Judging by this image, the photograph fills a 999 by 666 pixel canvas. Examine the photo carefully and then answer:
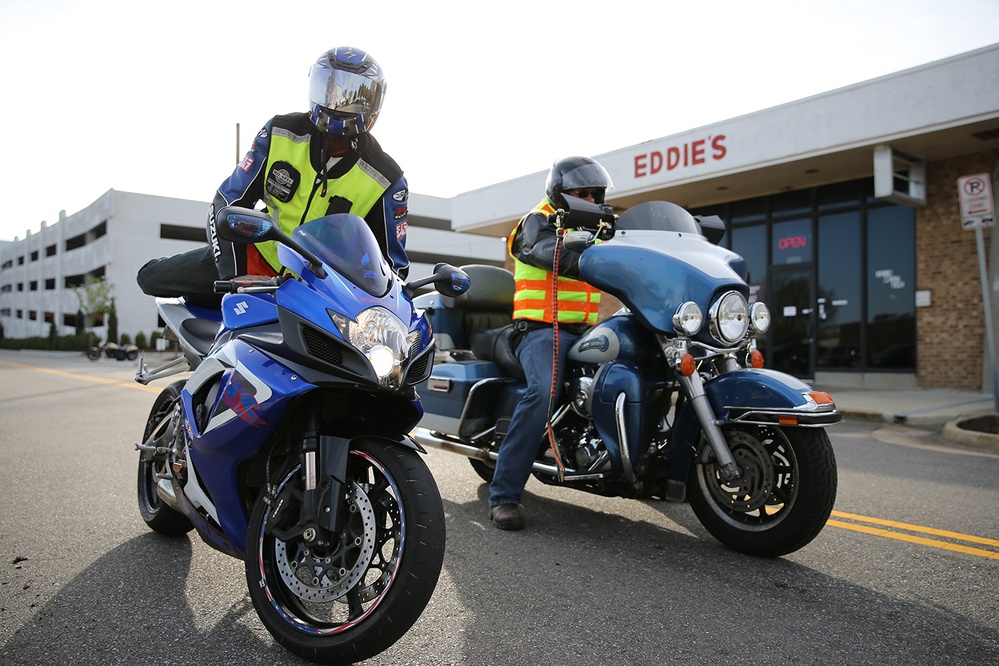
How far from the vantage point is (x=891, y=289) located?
528 inches

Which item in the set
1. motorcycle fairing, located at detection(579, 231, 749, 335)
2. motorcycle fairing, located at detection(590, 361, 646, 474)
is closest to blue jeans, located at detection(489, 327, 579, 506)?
motorcycle fairing, located at detection(590, 361, 646, 474)

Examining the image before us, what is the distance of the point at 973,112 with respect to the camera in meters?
10.8

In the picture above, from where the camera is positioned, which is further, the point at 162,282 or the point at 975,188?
the point at 975,188

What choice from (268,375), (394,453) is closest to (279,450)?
(268,375)

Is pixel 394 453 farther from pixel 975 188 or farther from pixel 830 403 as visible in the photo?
pixel 975 188

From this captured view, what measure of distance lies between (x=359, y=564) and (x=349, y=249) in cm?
101

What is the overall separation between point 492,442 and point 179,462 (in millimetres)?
1907

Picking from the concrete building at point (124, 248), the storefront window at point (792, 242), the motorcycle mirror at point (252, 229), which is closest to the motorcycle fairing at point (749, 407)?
the motorcycle mirror at point (252, 229)

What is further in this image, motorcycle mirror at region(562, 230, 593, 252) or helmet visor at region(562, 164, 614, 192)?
helmet visor at region(562, 164, 614, 192)

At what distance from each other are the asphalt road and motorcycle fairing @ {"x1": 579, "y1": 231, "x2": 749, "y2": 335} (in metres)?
1.14

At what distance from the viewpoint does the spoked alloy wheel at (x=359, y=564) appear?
206cm

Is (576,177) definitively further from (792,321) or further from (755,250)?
(755,250)

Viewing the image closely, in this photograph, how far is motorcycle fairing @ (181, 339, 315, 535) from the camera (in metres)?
2.28

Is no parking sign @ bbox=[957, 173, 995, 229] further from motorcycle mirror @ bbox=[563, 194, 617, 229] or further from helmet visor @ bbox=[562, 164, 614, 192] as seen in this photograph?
motorcycle mirror @ bbox=[563, 194, 617, 229]
